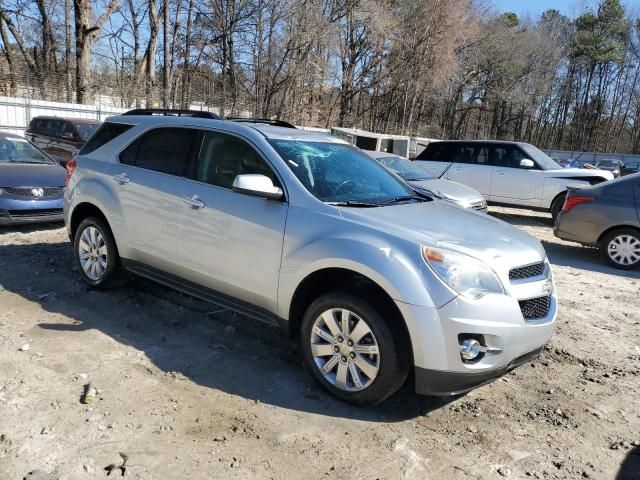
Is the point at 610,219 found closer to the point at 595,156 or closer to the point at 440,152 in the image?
the point at 440,152

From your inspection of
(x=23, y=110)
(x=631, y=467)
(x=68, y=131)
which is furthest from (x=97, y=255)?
(x=23, y=110)

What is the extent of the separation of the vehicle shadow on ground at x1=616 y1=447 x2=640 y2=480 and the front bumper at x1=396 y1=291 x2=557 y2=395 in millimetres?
816

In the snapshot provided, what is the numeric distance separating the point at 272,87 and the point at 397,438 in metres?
29.5

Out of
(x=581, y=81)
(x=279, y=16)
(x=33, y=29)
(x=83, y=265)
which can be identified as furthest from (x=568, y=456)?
(x=581, y=81)

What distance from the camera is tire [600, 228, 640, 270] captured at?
26.0 feet

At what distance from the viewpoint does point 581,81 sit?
5869cm

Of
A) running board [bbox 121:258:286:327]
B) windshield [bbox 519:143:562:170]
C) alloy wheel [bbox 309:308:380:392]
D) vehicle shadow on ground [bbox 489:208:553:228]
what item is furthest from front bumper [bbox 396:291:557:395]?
windshield [bbox 519:143:562:170]

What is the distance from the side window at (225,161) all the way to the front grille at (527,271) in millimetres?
1849

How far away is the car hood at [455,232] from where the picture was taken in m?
3.38

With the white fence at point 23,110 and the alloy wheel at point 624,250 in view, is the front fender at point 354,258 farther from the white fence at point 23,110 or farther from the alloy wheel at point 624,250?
the white fence at point 23,110

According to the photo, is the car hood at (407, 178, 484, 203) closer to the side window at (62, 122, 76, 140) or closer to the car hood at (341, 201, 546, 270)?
the car hood at (341, 201, 546, 270)

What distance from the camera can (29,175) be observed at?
8211 millimetres

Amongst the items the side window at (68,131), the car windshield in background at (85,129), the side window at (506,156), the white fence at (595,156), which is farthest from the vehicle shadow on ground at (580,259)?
the white fence at (595,156)

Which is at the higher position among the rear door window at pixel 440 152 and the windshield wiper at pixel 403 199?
the rear door window at pixel 440 152
